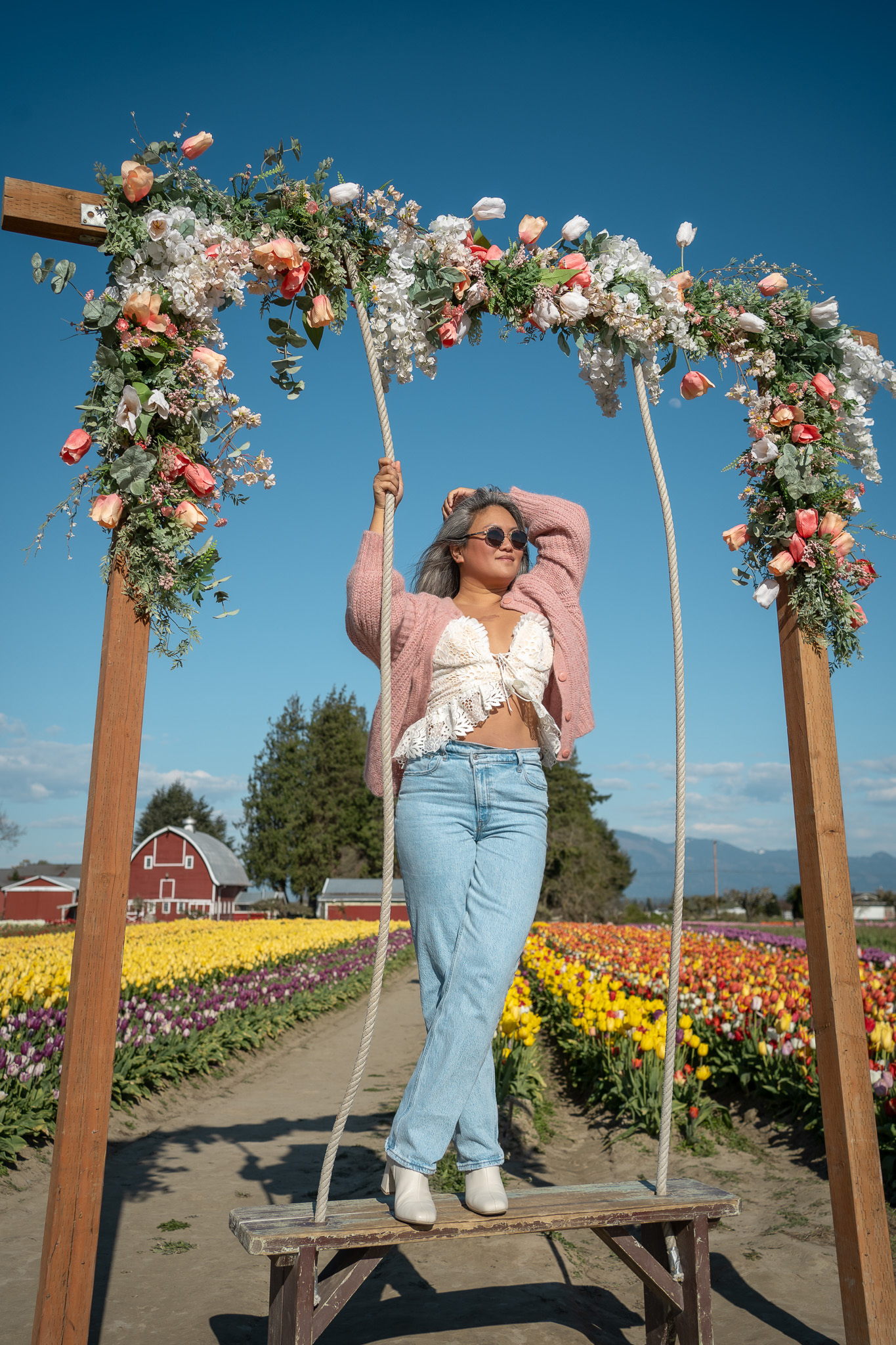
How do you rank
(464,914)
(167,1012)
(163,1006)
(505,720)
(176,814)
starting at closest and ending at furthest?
(464,914), (505,720), (167,1012), (163,1006), (176,814)

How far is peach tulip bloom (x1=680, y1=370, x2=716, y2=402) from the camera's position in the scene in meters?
3.62

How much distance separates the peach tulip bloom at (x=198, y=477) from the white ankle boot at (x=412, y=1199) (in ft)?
7.05

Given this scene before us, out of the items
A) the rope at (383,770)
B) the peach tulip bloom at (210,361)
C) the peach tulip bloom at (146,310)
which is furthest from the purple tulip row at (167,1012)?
the peach tulip bloom at (146,310)

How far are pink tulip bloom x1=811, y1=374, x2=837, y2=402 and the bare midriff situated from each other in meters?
1.63

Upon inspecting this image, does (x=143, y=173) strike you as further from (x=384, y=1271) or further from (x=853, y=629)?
(x=384, y=1271)

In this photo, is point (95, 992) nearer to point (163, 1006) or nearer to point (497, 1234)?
point (497, 1234)

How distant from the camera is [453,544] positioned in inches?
132

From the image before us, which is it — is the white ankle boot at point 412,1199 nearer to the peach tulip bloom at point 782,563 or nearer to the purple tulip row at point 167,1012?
the purple tulip row at point 167,1012

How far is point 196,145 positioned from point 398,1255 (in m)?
4.51

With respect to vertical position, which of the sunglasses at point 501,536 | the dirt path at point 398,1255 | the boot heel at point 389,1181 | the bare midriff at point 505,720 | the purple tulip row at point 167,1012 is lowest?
the dirt path at point 398,1255

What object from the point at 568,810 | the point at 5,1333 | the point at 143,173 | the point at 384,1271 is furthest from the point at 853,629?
the point at 568,810

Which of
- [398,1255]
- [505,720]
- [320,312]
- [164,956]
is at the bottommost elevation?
[398,1255]

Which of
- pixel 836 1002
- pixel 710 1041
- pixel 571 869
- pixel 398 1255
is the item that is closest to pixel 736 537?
pixel 836 1002

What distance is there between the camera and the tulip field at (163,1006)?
17.2 ft
